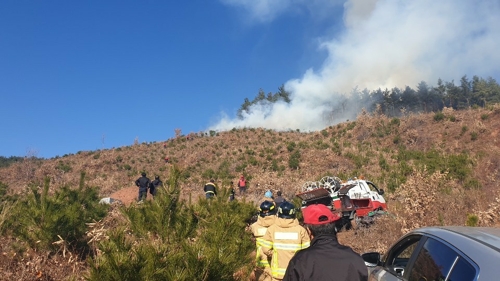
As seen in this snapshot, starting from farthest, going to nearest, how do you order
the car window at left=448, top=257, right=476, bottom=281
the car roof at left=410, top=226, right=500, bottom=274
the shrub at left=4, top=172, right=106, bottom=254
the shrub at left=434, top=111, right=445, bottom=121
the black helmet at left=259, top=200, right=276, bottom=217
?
the shrub at left=434, top=111, right=445, bottom=121 < the black helmet at left=259, top=200, right=276, bottom=217 < the shrub at left=4, top=172, right=106, bottom=254 < the car window at left=448, top=257, right=476, bottom=281 < the car roof at left=410, top=226, right=500, bottom=274

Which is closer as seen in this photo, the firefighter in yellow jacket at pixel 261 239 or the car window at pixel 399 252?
the car window at pixel 399 252

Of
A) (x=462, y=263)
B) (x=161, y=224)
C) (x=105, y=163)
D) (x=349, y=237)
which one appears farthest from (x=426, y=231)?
(x=105, y=163)

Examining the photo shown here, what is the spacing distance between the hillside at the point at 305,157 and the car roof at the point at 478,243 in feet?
26.4

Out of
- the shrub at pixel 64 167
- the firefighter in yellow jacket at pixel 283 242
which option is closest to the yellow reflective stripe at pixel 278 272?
the firefighter in yellow jacket at pixel 283 242

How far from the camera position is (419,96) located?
73.4 meters

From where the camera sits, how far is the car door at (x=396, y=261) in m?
3.42

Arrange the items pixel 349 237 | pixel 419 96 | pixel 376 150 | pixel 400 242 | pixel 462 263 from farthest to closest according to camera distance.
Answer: pixel 419 96
pixel 376 150
pixel 349 237
pixel 400 242
pixel 462 263

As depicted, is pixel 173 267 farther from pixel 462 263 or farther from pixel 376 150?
pixel 376 150

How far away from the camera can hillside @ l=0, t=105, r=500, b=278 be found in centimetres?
2088

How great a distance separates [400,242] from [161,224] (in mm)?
2556

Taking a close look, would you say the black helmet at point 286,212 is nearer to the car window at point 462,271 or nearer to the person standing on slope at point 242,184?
the car window at point 462,271

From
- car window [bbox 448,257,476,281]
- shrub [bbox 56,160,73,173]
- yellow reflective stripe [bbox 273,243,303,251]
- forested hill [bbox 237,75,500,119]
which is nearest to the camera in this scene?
car window [bbox 448,257,476,281]

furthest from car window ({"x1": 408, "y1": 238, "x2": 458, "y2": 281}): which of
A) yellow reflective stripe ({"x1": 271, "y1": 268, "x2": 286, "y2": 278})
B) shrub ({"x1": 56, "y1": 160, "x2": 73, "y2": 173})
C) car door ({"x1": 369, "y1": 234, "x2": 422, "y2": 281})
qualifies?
shrub ({"x1": 56, "y1": 160, "x2": 73, "y2": 173})

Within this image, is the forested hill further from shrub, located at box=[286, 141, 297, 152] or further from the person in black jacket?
the person in black jacket
